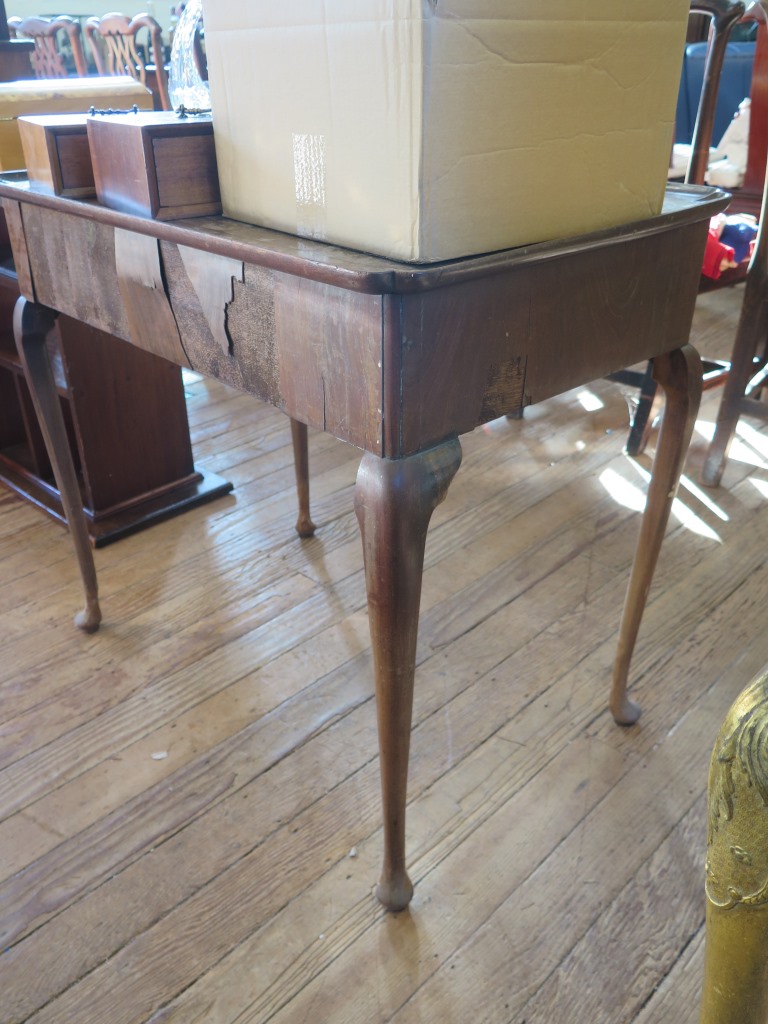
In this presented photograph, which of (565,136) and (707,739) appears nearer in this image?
(565,136)

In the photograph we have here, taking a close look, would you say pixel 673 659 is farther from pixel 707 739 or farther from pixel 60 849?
pixel 60 849

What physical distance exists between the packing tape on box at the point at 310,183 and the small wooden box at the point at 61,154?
13.9 inches

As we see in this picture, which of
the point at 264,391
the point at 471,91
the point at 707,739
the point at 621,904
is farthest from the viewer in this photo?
the point at 707,739

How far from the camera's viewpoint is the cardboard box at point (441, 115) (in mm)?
637

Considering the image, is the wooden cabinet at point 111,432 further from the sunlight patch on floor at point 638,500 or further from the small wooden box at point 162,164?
the sunlight patch on floor at point 638,500

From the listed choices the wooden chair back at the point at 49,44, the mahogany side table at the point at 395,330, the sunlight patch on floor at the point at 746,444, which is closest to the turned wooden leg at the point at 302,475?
the mahogany side table at the point at 395,330

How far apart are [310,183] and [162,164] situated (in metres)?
0.17

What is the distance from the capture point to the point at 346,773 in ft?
3.76

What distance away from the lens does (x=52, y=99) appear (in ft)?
5.13

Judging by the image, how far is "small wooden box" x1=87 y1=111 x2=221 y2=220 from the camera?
828mm

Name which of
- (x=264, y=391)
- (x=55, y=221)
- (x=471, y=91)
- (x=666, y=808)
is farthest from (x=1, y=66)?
(x=666, y=808)

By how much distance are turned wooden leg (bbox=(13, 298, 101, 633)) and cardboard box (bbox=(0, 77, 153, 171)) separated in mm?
431

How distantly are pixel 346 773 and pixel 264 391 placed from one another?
57cm

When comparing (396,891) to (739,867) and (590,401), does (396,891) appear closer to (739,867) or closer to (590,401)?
(739,867)
